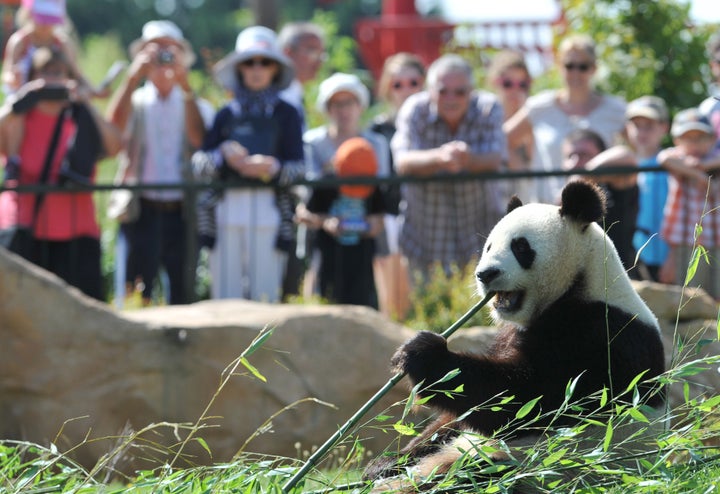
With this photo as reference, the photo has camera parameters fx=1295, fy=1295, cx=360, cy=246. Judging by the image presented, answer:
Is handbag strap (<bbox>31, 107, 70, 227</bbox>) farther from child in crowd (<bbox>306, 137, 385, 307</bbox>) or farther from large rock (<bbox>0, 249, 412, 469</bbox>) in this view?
child in crowd (<bbox>306, 137, 385, 307</bbox>)

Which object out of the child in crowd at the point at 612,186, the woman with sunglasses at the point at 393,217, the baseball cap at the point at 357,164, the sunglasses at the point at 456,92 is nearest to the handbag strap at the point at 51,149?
the baseball cap at the point at 357,164

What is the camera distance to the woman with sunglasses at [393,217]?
8477 millimetres

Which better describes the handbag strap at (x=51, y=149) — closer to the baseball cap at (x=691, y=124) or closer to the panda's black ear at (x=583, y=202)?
the baseball cap at (x=691, y=124)

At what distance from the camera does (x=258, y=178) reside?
8.19 metres

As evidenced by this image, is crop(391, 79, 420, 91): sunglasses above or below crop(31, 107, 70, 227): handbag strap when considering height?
above

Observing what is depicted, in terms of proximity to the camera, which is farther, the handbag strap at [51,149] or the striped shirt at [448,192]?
the striped shirt at [448,192]

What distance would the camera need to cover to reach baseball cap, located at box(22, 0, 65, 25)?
28.2 feet

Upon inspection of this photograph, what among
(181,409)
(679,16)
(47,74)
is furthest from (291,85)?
(679,16)

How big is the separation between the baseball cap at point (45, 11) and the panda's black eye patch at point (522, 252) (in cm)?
531

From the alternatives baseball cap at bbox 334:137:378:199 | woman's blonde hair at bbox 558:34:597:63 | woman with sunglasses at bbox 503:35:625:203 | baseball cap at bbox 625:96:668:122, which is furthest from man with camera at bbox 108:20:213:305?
baseball cap at bbox 625:96:668:122

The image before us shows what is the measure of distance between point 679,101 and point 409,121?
3.09 m

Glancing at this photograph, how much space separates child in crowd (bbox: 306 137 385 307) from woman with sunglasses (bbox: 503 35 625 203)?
112 centimetres

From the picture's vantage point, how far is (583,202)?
4.21 meters

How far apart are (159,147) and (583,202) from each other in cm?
489
